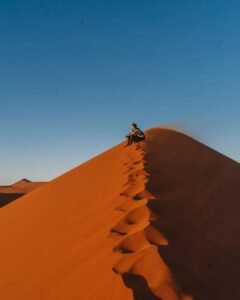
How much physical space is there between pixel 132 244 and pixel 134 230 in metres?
0.31

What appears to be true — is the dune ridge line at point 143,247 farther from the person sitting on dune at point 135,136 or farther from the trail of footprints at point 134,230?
the person sitting on dune at point 135,136

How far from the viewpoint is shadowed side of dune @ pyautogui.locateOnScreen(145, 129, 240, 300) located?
3.04 metres

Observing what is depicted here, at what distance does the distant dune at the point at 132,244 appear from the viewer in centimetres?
285

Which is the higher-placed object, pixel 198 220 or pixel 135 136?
pixel 135 136

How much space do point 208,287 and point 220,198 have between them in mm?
4189

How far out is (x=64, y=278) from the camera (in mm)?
3369

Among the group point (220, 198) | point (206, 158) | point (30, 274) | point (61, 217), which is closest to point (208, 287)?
point (30, 274)

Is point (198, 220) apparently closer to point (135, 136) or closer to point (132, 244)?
point (132, 244)

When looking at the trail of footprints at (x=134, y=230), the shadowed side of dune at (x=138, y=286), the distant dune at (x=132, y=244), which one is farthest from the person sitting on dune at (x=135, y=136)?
the shadowed side of dune at (x=138, y=286)

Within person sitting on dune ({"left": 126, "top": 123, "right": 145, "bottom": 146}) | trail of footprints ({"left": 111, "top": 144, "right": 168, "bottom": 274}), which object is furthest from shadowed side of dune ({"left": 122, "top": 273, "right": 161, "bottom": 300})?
person sitting on dune ({"left": 126, "top": 123, "right": 145, "bottom": 146})

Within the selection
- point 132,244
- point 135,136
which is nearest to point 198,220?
point 132,244

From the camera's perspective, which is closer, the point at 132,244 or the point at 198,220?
the point at 132,244

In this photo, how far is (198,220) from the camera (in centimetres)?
492

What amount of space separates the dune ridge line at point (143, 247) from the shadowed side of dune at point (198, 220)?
0.08 m
